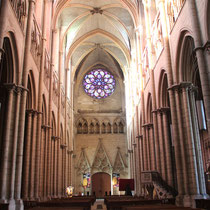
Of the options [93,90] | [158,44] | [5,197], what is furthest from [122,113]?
[5,197]

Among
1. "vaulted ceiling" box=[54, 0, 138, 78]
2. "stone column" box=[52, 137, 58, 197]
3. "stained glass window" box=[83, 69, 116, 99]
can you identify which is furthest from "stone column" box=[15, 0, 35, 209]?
"stained glass window" box=[83, 69, 116, 99]

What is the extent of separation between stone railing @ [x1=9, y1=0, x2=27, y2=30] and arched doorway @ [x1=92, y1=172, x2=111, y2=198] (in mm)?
23617

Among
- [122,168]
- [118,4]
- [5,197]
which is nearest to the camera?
[5,197]

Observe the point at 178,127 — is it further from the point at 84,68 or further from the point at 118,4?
the point at 84,68

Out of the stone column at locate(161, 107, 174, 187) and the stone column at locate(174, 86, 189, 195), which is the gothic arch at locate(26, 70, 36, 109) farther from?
the stone column at locate(174, 86, 189, 195)

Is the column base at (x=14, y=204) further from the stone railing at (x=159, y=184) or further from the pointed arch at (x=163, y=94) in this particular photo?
the pointed arch at (x=163, y=94)

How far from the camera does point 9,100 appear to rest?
11.6 m

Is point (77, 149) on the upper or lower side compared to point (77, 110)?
lower

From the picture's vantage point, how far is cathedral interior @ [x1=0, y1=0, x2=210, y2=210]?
11.3m

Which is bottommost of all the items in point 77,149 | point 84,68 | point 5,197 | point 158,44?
point 5,197

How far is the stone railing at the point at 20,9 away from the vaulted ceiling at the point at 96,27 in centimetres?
895

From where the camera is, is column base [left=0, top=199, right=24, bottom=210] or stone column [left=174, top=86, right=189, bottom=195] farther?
stone column [left=174, top=86, right=189, bottom=195]

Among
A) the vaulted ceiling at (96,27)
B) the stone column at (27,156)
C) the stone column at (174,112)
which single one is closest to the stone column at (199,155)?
the stone column at (174,112)

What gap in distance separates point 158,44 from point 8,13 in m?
8.76
